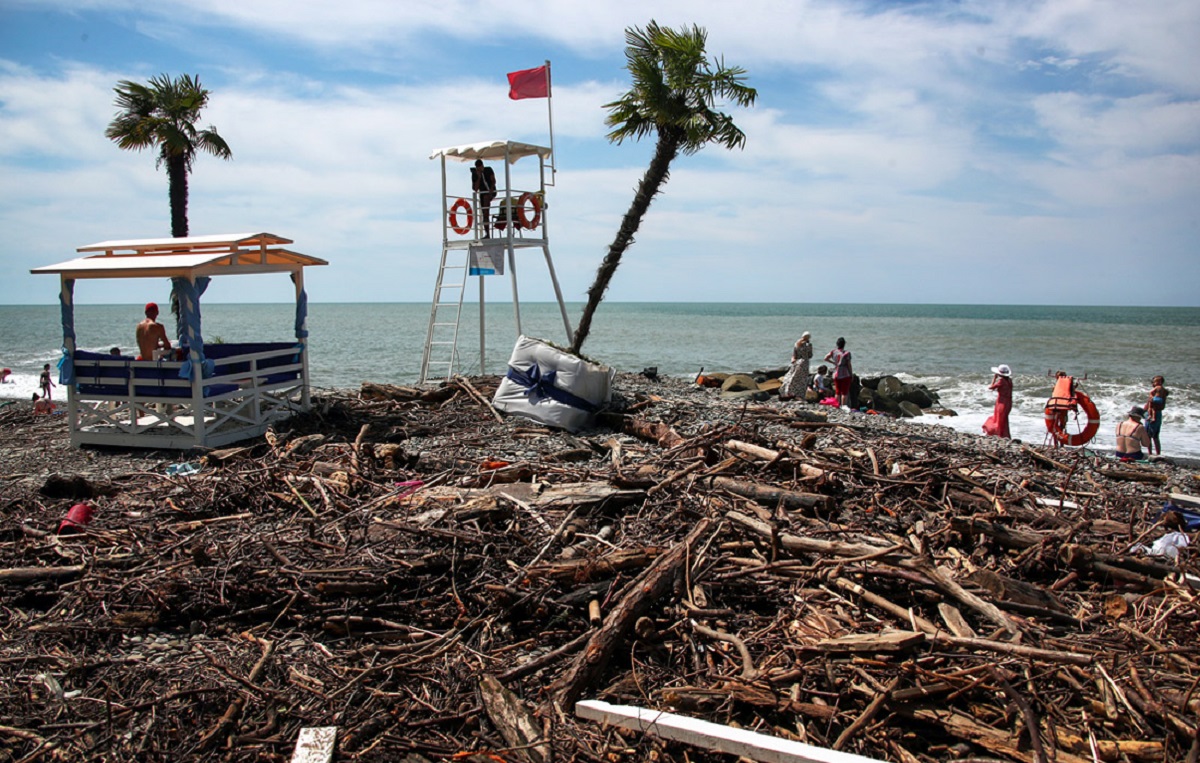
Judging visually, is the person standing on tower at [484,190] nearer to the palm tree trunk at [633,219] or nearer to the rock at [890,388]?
the palm tree trunk at [633,219]

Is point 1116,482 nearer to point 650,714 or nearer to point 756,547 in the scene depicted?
point 756,547

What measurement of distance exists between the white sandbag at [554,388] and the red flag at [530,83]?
7033 millimetres

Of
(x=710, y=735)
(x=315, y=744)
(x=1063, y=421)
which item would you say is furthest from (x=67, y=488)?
(x=1063, y=421)

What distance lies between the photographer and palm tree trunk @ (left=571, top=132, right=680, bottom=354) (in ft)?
57.7

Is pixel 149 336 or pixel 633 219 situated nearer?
pixel 149 336

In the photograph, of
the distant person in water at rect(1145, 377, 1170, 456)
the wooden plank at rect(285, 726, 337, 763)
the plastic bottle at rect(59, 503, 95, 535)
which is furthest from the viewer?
the distant person in water at rect(1145, 377, 1170, 456)

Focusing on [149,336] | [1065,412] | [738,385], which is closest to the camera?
[149,336]

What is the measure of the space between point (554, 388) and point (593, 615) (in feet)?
24.0

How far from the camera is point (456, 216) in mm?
16391

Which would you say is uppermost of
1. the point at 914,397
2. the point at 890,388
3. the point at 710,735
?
the point at 710,735

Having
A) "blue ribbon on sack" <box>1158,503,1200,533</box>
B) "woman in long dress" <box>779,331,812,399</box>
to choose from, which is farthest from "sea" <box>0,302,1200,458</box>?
"blue ribbon on sack" <box>1158,503,1200,533</box>

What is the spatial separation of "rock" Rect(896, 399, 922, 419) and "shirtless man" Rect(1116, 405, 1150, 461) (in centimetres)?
793

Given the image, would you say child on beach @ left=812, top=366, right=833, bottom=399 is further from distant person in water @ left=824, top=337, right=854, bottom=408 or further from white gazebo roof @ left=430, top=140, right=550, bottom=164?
white gazebo roof @ left=430, top=140, right=550, bottom=164

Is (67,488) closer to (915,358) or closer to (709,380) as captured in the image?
(709,380)
